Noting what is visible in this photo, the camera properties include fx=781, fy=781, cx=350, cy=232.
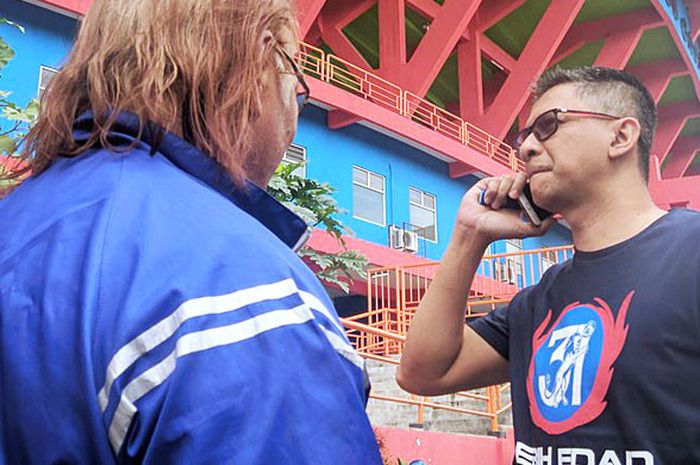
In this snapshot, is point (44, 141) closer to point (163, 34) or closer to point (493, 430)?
point (163, 34)

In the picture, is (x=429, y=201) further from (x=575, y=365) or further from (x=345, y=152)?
(x=575, y=365)

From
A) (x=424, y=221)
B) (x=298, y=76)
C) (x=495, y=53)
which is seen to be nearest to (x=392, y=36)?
(x=424, y=221)

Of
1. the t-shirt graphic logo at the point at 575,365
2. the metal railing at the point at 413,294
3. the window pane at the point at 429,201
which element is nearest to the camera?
the t-shirt graphic logo at the point at 575,365

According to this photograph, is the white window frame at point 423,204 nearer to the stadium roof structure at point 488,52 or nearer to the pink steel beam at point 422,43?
the stadium roof structure at point 488,52

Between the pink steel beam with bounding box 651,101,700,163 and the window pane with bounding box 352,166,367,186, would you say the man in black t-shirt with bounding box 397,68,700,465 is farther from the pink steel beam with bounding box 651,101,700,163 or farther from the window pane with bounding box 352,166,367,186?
the pink steel beam with bounding box 651,101,700,163

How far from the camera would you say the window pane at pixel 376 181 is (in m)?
17.5

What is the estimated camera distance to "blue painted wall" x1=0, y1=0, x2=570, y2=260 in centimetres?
1191

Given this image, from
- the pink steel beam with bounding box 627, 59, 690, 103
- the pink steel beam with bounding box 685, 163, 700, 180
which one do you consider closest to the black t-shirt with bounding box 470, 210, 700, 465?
the pink steel beam with bounding box 627, 59, 690, 103

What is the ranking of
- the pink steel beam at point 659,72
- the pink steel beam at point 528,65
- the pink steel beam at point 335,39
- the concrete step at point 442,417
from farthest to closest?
the pink steel beam at point 659,72 < the pink steel beam at point 528,65 < the pink steel beam at point 335,39 < the concrete step at point 442,417

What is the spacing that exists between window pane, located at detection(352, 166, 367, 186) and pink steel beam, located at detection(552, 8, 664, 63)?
10045 millimetres

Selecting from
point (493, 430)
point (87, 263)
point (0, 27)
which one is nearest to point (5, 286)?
point (87, 263)

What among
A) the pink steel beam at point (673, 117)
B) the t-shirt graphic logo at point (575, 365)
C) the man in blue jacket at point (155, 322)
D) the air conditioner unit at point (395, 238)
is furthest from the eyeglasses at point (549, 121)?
the pink steel beam at point (673, 117)

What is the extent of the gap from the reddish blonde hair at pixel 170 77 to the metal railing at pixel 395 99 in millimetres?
14706

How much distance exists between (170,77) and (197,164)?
0.14 meters
